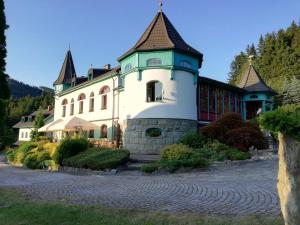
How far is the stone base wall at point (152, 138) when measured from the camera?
1872 centimetres

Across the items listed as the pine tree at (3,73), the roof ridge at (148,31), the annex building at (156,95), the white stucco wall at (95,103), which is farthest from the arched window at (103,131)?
the pine tree at (3,73)

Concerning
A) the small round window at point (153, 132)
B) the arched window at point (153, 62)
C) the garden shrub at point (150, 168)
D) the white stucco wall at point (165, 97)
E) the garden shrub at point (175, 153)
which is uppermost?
the arched window at point (153, 62)

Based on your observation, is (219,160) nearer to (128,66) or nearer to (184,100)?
(184,100)

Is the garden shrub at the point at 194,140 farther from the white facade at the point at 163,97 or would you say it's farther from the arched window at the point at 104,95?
the arched window at the point at 104,95

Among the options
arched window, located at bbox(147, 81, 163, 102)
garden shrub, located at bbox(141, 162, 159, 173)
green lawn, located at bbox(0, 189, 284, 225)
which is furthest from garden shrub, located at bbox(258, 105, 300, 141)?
arched window, located at bbox(147, 81, 163, 102)

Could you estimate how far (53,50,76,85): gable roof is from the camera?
3728 cm

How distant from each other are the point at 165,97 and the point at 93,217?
14.1 meters

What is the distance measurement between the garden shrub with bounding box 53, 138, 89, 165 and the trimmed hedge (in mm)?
708

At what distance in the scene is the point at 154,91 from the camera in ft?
64.6

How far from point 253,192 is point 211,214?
8.17ft

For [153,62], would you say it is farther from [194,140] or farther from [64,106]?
[64,106]

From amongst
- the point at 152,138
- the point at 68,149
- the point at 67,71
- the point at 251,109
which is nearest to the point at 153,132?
the point at 152,138

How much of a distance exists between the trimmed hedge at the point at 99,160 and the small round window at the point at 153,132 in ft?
13.2

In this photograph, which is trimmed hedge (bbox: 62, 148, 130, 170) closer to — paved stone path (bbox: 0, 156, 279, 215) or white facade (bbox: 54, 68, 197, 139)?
paved stone path (bbox: 0, 156, 279, 215)
